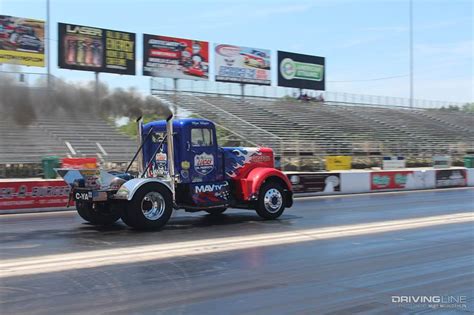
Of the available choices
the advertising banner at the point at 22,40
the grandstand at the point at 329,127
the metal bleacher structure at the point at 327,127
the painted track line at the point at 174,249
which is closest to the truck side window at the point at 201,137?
the painted track line at the point at 174,249

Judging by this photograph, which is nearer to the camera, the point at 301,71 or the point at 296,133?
the point at 296,133

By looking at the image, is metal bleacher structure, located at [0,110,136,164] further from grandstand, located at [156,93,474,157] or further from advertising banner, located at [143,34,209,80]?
advertising banner, located at [143,34,209,80]

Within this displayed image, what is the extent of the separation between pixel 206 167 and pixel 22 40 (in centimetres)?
2220

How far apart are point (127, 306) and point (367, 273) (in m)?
3.34

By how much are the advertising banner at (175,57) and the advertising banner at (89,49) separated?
3455 millimetres

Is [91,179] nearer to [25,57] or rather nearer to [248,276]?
[248,276]

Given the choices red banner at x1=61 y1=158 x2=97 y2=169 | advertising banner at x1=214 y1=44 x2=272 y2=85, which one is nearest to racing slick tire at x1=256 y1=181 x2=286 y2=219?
red banner at x1=61 y1=158 x2=97 y2=169

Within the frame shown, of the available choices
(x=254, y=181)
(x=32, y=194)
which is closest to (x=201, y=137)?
(x=254, y=181)

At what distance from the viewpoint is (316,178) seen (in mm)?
23188

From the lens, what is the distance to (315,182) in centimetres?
2316

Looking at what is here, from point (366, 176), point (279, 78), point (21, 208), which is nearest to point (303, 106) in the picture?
point (279, 78)

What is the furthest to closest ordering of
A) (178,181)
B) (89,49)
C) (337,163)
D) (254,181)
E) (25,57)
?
(337,163), (89,49), (25,57), (254,181), (178,181)

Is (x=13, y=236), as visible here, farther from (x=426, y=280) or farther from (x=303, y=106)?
(x=303, y=106)

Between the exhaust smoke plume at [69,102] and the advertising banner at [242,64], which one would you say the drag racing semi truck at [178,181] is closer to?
the exhaust smoke plume at [69,102]
